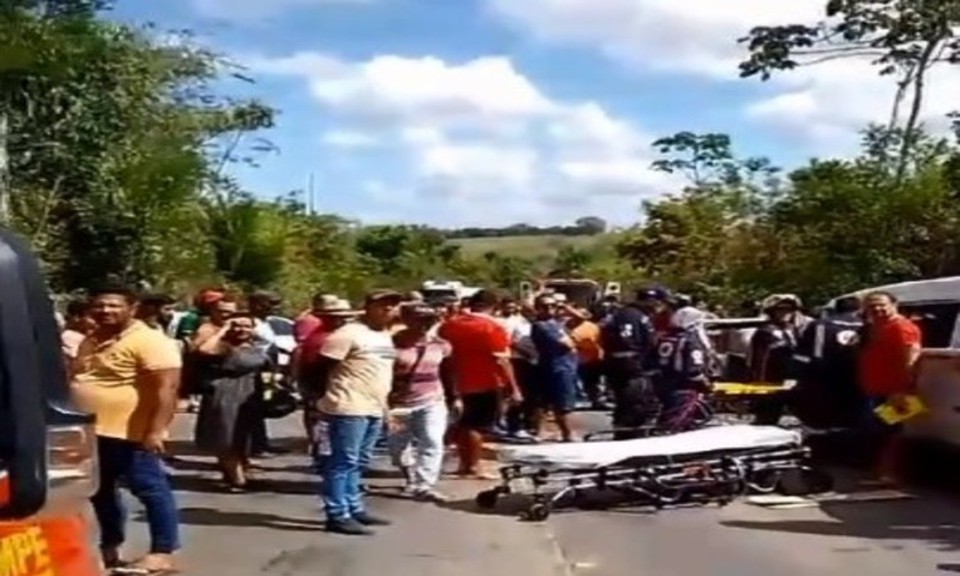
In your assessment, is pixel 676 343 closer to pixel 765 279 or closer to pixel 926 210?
pixel 926 210

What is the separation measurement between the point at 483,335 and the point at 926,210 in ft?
71.4

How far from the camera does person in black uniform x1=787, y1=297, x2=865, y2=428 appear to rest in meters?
14.1

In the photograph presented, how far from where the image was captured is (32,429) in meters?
2.91

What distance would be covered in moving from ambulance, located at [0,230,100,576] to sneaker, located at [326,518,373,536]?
7.34m

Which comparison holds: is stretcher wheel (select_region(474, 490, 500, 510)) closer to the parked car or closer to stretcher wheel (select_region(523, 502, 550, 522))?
stretcher wheel (select_region(523, 502, 550, 522))

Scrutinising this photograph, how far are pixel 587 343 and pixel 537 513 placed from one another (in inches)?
292

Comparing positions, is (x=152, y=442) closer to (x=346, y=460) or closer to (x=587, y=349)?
(x=346, y=460)

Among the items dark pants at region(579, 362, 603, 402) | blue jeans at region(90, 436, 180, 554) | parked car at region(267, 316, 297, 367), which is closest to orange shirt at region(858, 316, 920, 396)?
dark pants at region(579, 362, 603, 402)

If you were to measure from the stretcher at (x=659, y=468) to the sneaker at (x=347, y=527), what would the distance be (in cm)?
118

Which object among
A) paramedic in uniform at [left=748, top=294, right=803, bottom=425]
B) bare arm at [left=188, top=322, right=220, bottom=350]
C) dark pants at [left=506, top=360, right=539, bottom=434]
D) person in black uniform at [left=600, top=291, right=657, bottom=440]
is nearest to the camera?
bare arm at [left=188, top=322, right=220, bottom=350]

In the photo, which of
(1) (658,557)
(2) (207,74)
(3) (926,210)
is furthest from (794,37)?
(1) (658,557)

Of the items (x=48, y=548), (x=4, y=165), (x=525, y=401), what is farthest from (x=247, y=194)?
(x=48, y=548)

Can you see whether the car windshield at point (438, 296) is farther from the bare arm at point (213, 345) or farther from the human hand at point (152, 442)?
the human hand at point (152, 442)

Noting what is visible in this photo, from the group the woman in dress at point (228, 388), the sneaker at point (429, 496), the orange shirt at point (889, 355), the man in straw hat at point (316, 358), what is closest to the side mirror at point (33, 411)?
the man in straw hat at point (316, 358)
